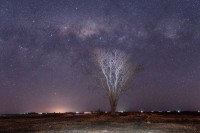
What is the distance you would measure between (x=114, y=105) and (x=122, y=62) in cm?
858

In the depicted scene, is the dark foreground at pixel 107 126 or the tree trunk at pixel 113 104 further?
the tree trunk at pixel 113 104

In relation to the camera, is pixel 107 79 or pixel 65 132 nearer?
pixel 65 132

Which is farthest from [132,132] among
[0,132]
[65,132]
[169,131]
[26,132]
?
[0,132]

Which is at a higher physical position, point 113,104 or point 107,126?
point 113,104

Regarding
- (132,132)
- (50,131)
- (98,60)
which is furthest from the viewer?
(98,60)

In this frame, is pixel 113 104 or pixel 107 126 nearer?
pixel 107 126

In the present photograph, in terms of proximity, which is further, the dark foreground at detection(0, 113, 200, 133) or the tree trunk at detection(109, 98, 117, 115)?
the tree trunk at detection(109, 98, 117, 115)

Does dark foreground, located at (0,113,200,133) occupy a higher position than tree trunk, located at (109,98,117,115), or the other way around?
tree trunk, located at (109,98,117,115)

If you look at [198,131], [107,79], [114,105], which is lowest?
[198,131]

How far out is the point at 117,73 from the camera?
202 ft

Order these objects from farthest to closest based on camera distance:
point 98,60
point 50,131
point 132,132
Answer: point 98,60, point 50,131, point 132,132

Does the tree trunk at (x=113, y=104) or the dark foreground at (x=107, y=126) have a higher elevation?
the tree trunk at (x=113, y=104)

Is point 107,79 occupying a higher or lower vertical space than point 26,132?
higher

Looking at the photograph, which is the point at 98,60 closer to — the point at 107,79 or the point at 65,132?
the point at 107,79
